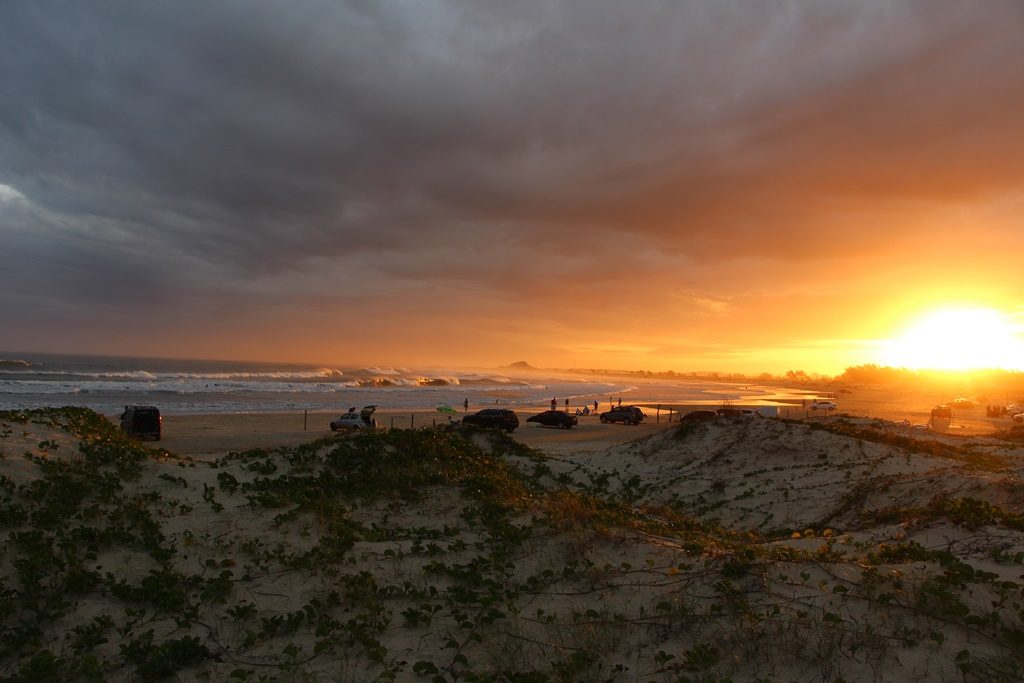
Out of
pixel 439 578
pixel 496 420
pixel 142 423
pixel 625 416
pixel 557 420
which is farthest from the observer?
pixel 625 416

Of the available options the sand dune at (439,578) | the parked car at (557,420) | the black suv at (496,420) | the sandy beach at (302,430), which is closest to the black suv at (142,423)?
the sandy beach at (302,430)

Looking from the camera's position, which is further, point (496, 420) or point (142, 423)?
point (496, 420)

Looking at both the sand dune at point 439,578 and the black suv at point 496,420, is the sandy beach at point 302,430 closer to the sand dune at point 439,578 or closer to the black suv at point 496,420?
the black suv at point 496,420

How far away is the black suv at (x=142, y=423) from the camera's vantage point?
2900cm

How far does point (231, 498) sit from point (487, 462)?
6.80 metres

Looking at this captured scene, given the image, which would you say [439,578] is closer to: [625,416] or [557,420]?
[557,420]

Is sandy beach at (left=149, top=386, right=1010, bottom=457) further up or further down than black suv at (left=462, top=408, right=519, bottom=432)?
further down

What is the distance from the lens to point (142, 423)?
29.2m

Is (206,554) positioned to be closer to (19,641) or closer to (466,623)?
(19,641)

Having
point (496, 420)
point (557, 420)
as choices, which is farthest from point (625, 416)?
point (496, 420)

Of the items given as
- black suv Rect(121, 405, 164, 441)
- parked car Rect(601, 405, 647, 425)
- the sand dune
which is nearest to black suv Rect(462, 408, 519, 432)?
parked car Rect(601, 405, 647, 425)

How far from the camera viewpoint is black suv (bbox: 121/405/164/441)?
29.0 m

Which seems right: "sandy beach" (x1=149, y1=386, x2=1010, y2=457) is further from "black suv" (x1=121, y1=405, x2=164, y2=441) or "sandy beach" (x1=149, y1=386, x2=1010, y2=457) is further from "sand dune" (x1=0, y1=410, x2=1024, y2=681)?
"sand dune" (x1=0, y1=410, x2=1024, y2=681)

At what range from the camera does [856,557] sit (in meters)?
7.83
